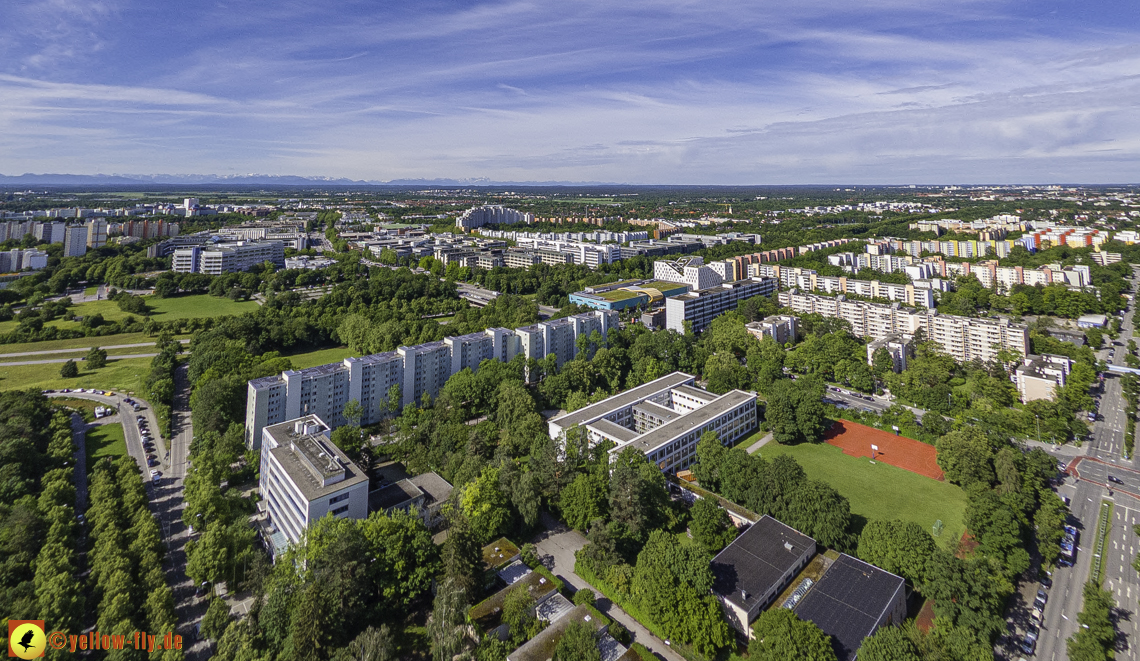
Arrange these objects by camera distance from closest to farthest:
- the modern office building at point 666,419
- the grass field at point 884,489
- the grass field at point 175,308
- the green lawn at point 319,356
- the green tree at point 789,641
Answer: the green tree at point 789,641 → the grass field at point 884,489 → the modern office building at point 666,419 → the green lawn at point 319,356 → the grass field at point 175,308

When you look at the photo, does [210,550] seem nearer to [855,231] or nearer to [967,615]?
[967,615]

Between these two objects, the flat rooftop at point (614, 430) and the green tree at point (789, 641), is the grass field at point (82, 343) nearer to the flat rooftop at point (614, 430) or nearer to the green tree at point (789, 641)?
the flat rooftop at point (614, 430)

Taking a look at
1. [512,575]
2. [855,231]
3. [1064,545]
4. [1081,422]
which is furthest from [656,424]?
[855,231]

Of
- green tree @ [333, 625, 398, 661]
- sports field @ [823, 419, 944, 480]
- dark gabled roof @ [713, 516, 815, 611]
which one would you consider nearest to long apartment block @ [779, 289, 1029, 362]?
sports field @ [823, 419, 944, 480]

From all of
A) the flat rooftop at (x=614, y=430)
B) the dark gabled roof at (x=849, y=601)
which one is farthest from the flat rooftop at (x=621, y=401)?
the dark gabled roof at (x=849, y=601)

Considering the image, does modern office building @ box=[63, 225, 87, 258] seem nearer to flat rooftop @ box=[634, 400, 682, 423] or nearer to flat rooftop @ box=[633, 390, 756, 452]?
flat rooftop @ box=[634, 400, 682, 423]

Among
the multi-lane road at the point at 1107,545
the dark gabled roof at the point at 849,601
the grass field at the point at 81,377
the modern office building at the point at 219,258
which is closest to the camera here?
the dark gabled roof at the point at 849,601
